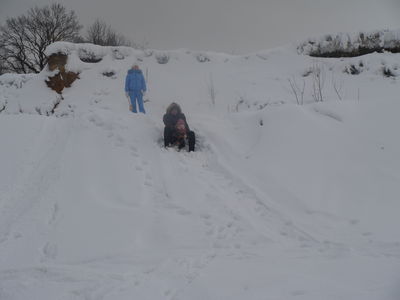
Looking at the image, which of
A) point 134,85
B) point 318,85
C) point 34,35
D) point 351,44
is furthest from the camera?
point 34,35

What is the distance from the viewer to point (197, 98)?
11.4m

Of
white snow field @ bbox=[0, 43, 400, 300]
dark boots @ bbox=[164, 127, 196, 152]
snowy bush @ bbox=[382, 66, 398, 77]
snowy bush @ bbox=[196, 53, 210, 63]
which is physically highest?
snowy bush @ bbox=[196, 53, 210, 63]

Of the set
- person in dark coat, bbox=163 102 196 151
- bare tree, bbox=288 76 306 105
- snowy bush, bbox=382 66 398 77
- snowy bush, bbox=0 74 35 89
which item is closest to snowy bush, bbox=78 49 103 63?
snowy bush, bbox=0 74 35 89

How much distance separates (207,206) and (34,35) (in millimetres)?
26668

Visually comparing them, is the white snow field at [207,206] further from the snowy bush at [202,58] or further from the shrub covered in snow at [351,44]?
the shrub covered in snow at [351,44]

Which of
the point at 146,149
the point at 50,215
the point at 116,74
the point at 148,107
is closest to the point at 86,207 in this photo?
the point at 50,215

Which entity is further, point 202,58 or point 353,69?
point 202,58

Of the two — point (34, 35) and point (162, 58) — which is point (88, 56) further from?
point (34, 35)

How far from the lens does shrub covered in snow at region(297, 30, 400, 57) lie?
1172 centimetres

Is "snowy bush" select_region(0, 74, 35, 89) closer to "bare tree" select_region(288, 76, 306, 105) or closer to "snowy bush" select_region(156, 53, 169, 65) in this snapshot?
"snowy bush" select_region(156, 53, 169, 65)

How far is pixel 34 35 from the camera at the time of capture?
24.4 meters

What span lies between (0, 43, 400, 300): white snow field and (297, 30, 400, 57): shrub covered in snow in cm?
789

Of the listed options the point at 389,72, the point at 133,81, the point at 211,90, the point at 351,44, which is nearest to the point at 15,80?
the point at 133,81

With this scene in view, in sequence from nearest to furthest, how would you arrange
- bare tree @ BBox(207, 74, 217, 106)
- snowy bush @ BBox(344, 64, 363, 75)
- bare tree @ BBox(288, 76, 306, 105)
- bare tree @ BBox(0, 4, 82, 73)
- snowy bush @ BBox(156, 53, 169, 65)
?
bare tree @ BBox(288, 76, 306, 105)
bare tree @ BBox(207, 74, 217, 106)
snowy bush @ BBox(344, 64, 363, 75)
snowy bush @ BBox(156, 53, 169, 65)
bare tree @ BBox(0, 4, 82, 73)
